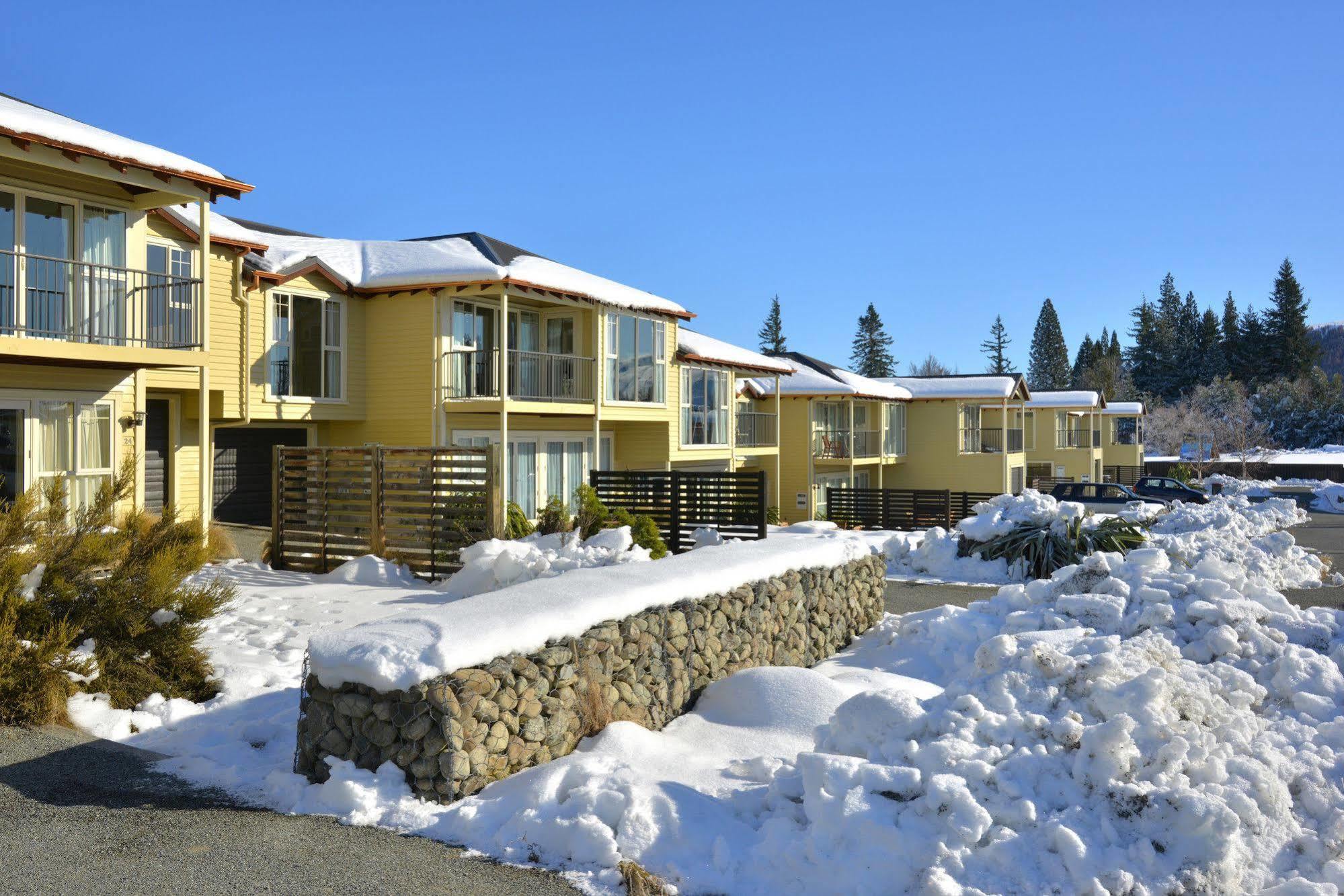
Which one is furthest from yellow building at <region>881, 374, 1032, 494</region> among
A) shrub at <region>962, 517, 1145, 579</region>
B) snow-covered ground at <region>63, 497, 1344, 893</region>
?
snow-covered ground at <region>63, 497, 1344, 893</region>

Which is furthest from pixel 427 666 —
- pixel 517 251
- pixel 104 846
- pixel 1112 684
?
pixel 517 251

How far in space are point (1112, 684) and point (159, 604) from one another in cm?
693

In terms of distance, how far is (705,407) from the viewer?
30656 mm

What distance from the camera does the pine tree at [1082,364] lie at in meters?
106

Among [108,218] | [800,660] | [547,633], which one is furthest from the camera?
[108,218]

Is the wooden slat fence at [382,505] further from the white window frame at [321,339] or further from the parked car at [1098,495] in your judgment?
the parked car at [1098,495]

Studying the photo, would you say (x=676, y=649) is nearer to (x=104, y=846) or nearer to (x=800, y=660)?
(x=800, y=660)

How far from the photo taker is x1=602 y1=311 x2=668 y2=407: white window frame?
2534 cm

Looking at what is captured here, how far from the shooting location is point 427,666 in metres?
6.12

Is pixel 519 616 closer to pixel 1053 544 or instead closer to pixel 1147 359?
pixel 1053 544

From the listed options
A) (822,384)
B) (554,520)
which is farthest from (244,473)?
(822,384)

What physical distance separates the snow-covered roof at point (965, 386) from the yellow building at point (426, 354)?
1875 cm

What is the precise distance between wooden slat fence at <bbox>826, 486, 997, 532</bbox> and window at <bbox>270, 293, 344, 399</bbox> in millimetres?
16106

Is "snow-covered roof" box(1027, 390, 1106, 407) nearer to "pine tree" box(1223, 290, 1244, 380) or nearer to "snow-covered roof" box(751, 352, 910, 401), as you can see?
"snow-covered roof" box(751, 352, 910, 401)
